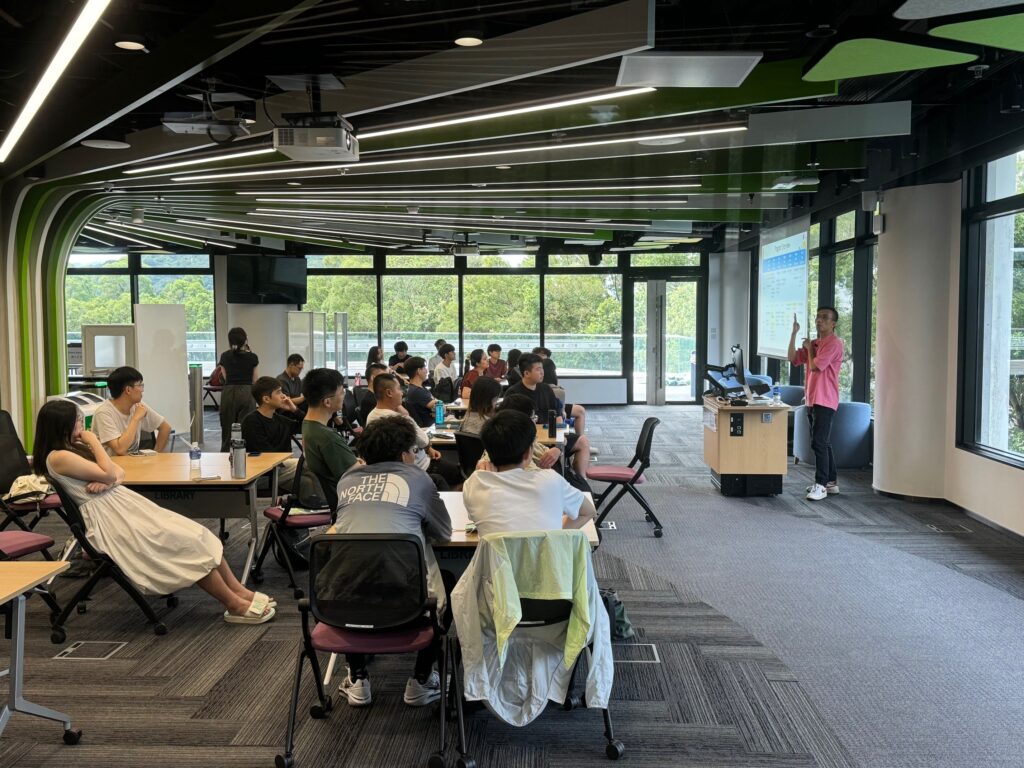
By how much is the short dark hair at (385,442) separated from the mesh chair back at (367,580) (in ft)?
1.69

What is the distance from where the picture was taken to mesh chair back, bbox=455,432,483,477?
5.65m

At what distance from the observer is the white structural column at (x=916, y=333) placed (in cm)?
716

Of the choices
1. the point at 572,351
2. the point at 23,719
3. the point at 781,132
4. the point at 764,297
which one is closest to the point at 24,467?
the point at 23,719

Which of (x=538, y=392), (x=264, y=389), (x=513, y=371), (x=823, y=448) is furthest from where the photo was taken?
(x=513, y=371)

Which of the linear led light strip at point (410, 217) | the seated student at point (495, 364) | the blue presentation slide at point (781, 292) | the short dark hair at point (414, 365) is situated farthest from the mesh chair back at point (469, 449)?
the blue presentation slide at point (781, 292)

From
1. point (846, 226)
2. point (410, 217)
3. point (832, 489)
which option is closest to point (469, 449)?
point (832, 489)

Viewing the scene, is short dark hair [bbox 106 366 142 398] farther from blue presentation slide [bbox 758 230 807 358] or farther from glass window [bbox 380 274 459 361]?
glass window [bbox 380 274 459 361]

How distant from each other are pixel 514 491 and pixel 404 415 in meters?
2.50

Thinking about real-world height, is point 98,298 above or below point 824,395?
above

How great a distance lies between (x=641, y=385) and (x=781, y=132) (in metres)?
10.2

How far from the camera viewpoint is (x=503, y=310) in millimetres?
16156

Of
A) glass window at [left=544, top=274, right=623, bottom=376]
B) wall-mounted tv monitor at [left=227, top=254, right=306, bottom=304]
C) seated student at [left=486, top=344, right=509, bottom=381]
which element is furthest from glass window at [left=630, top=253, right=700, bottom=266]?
wall-mounted tv monitor at [left=227, top=254, right=306, bottom=304]

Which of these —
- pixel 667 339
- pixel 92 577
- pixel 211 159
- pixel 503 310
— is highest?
pixel 211 159

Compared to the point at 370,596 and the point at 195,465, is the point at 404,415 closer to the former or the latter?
the point at 195,465
